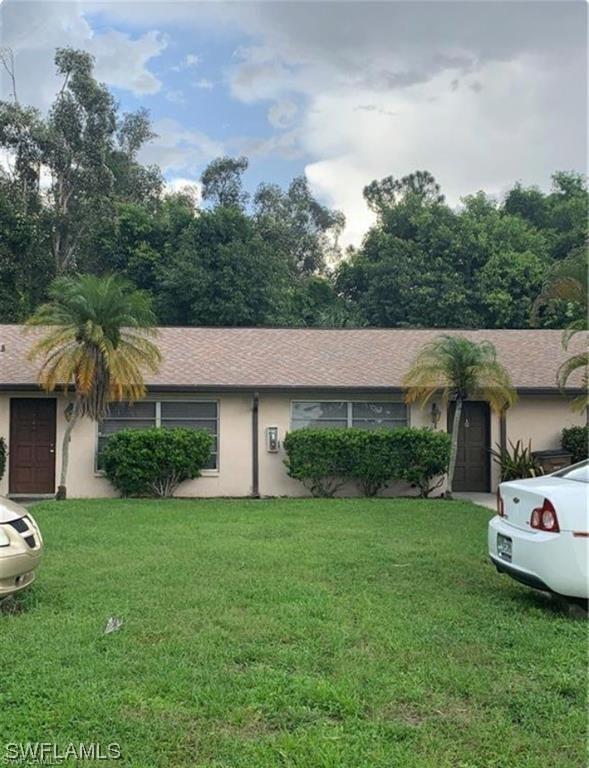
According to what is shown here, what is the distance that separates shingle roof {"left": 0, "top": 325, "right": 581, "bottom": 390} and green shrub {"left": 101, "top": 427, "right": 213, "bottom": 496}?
1.15 meters

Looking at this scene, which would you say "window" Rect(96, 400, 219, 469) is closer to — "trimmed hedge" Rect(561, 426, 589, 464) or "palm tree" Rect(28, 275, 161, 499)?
"palm tree" Rect(28, 275, 161, 499)

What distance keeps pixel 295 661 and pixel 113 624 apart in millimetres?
1602

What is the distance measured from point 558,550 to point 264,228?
3329 cm

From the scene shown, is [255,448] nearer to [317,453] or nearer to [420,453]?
[317,453]

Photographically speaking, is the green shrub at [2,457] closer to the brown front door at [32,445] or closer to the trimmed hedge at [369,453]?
the brown front door at [32,445]

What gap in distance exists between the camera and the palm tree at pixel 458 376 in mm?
14125

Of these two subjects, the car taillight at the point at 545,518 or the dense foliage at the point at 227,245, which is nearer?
the car taillight at the point at 545,518

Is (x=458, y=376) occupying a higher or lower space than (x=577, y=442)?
higher

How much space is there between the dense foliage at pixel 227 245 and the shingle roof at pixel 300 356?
10533mm

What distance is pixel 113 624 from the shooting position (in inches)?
209

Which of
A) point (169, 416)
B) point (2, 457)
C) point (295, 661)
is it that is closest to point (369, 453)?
point (169, 416)

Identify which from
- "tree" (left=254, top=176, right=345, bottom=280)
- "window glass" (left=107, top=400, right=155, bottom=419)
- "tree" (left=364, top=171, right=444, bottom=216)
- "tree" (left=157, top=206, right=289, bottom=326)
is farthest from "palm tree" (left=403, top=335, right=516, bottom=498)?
"tree" (left=364, top=171, right=444, bottom=216)

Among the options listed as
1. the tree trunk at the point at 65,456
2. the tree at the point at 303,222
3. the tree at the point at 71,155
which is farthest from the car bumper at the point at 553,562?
the tree at the point at 303,222

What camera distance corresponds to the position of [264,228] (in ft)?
121
